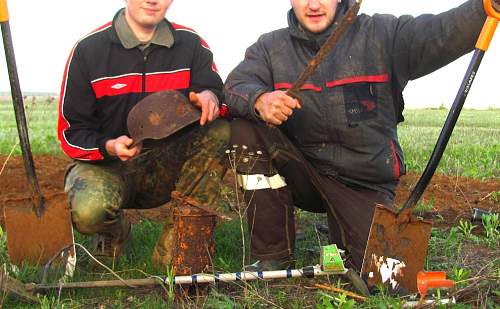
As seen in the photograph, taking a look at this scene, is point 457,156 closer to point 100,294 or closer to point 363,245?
point 363,245

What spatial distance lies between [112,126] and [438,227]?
7.48 ft

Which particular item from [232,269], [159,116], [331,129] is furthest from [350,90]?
[232,269]

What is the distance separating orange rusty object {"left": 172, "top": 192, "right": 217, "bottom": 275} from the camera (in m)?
2.95

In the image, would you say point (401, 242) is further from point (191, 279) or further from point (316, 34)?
point (316, 34)

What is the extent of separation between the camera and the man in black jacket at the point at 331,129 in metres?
3.41

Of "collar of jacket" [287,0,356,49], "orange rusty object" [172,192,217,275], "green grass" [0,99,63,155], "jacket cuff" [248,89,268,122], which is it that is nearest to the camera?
"orange rusty object" [172,192,217,275]

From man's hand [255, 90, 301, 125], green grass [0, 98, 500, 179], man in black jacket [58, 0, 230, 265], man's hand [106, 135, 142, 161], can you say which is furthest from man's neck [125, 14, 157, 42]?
green grass [0, 98, 500, 179]

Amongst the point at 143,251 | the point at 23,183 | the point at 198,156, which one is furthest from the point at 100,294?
the point at 23,183

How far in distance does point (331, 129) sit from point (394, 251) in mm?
746

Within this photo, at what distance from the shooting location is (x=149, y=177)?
3.87m

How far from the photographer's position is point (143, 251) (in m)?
3.78

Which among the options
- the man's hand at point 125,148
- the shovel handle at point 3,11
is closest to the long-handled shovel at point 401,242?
the man's hand at point 125,148

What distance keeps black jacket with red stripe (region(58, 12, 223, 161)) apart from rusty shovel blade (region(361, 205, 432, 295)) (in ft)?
4.28

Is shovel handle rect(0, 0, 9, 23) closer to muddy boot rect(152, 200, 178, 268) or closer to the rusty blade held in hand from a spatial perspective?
muddy boot rect(152, 200, 178, 268)
